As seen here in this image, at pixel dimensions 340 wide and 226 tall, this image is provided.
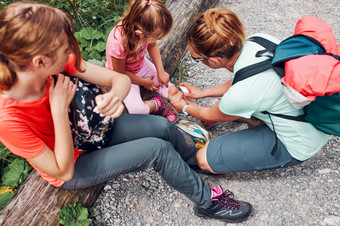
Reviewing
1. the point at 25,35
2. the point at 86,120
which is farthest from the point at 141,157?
the point at 25,35

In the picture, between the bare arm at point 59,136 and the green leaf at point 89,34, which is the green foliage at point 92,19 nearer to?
the green leaf at point 89,34

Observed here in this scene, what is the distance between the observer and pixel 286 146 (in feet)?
7.31

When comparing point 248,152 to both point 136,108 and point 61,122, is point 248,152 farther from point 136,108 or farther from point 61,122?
point 61,122

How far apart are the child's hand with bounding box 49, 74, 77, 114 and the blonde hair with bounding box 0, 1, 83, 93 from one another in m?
0.21

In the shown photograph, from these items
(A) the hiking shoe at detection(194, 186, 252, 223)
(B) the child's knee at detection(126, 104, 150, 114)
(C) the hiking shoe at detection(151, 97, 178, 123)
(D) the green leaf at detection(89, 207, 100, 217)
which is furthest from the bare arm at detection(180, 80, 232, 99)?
(D) the green leaf at detection(89, 207, 100, 217)

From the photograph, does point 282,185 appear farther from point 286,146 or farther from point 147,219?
point 147,219

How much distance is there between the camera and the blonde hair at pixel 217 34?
6.32 ft

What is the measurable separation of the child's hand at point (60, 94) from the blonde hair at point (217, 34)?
876 mm

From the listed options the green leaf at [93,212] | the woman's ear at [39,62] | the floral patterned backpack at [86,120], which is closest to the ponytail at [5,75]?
the woman's ear at [39,62]

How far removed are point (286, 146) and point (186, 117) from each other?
3.76 feet

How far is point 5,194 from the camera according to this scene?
224cm

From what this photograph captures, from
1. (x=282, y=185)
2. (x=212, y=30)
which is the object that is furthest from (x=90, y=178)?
(x=282, y=185)

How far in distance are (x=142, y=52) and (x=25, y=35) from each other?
1416mm

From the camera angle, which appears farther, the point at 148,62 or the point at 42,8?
the point at 148,62
